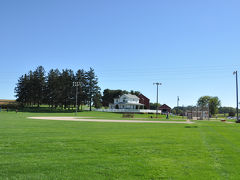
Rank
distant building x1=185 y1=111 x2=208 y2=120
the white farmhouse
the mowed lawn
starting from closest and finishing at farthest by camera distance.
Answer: the mowed lawn → distant building x1=185 y1=111 x2=208 y2=120 → the white farmhouse

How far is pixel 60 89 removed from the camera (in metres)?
85.6

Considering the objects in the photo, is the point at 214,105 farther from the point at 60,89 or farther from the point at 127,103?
the point at 60,89

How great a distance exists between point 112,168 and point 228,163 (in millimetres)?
4062

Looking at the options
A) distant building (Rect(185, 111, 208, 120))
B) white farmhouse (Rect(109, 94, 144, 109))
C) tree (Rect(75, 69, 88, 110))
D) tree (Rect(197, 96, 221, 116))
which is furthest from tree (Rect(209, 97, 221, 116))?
tree (Rect(75, 69, 88, 110))

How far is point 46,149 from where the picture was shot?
9016mm

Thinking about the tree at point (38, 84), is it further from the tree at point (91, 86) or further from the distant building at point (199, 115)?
the distant building at point (199, 115)

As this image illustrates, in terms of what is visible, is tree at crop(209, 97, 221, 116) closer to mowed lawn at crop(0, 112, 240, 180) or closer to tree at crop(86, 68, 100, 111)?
tree at crop(86, 68, 100, 111)

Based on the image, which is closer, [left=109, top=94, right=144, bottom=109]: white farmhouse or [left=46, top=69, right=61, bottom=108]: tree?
[left=46, top=69, right=61, bottom=108]: tree

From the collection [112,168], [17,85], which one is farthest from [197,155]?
[17,85]

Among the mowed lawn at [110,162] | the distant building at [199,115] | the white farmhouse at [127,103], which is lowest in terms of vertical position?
the distant building at [199,115]

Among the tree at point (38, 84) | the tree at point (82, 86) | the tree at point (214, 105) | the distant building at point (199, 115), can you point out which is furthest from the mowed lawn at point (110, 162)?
the tree at point (214, 105)

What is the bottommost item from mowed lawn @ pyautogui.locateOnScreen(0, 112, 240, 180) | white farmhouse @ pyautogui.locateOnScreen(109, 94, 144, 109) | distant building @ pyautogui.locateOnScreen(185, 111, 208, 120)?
distant building @ pyautogui.locateOnScreen(185, 111, 208, 120)

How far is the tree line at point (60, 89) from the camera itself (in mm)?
84000

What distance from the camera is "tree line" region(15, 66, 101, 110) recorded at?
84000 mm
